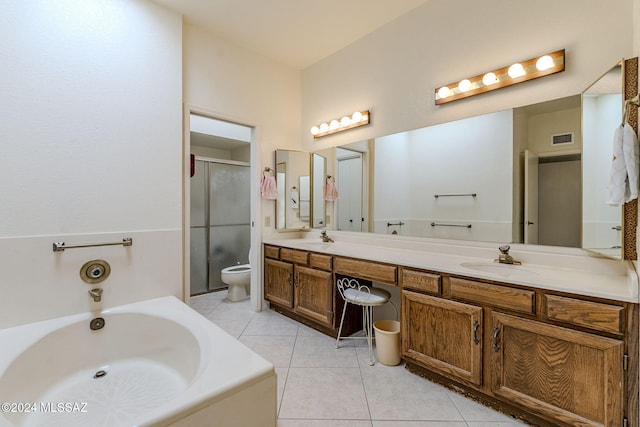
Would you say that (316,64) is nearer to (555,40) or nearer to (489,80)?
(489,80)

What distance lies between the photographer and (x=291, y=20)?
2.46 metres

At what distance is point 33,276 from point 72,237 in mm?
298

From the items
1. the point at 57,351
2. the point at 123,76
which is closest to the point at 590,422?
the point at 57,351

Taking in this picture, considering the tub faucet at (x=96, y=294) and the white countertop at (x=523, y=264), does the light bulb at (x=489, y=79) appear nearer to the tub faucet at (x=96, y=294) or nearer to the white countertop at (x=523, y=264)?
the white countertop at (x=523, y=264)

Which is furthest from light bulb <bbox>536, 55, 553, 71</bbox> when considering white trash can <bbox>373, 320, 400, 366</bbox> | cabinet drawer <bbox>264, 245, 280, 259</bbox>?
cabinet drawer <bbox>264, 245, 280, 259</bbox>

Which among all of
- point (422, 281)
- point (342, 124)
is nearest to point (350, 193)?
point (342, 124)

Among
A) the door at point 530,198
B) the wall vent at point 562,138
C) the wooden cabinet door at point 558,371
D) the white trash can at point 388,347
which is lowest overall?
the white trash can at point 388,347

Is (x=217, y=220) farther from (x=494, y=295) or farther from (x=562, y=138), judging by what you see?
(x=562, y=138)

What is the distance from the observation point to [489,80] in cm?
191

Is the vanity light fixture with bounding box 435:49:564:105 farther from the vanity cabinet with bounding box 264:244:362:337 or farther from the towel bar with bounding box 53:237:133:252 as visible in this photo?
the towel bar with bounding box 53:237:133:252

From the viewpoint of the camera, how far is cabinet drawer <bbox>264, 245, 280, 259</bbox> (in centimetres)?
289

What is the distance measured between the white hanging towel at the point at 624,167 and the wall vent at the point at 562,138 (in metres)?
0.36

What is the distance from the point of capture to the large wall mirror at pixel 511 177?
1493 mm

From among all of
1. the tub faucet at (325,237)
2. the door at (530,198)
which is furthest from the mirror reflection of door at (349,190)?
the door at (530,198)
